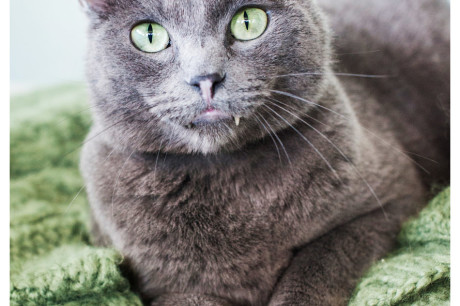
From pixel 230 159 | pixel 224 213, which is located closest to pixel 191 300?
pixel 224 213

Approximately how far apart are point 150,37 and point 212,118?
0.21m

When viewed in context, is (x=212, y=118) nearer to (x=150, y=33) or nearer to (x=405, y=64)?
(x=150, y=33)

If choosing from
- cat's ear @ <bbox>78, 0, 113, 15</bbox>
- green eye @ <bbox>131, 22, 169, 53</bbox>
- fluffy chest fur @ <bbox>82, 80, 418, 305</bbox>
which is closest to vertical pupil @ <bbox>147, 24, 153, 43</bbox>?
green eye @ <bbox>131, 22, 169, 53</bbox>

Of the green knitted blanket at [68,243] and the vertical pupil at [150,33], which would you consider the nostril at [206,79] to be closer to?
the vertical pupil at [150,33]

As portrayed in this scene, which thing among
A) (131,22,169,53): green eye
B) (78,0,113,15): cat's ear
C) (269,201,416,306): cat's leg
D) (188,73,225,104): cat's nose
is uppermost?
(78,0,113,15): cat's ear

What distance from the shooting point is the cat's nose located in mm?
765

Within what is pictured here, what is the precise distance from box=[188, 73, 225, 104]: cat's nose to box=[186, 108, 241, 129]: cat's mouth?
0.03 metres

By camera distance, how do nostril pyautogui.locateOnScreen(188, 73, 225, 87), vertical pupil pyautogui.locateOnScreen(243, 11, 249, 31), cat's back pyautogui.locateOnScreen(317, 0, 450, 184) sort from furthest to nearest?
cat's back pyautogui.locateOnScreen(317, 0, 450, 184) < vertical pupil pyautogui.locateOnScreen(243, 11, 249, 31) < nostril pyautogui.locateOnScreen(188, 73, 225, 87)

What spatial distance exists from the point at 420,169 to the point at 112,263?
854 mm

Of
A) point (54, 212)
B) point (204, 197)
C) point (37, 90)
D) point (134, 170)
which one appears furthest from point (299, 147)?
point (37, 90)

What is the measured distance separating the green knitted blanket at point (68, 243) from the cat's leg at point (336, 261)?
3 cm

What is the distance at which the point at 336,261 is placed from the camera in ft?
3.16

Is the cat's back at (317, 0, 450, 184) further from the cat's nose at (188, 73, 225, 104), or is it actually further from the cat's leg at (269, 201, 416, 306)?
the cat's nose at (188, 73, 225, 104)

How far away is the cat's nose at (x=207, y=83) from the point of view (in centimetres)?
77
